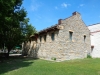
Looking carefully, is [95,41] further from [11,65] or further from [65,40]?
[11,65]

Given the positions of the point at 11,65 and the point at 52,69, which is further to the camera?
the point at 11,65

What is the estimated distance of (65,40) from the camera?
64.4 ft

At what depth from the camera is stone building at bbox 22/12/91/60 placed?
19078 mm

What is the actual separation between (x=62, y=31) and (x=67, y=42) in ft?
5.95

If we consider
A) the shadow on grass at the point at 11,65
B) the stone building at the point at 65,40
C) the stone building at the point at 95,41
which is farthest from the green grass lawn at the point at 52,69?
the stone building at the point at 95,41

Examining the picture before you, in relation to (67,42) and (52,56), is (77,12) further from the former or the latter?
(52,56)

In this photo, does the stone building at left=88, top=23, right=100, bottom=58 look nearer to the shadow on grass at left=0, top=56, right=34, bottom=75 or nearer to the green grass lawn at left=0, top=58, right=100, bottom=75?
the green grass lawn at left=0, top=58, right=100, bottom=75

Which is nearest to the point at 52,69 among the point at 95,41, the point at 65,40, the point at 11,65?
the point at 11,65

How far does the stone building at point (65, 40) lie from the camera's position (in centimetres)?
1908

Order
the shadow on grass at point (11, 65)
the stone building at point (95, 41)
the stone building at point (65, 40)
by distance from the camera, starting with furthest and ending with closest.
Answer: the stone building at point (95, 41), the stone building at point (65, 40), the shadow on grass at point (11, 65)

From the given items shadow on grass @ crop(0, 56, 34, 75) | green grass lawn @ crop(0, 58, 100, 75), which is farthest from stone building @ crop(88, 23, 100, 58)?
shadow on grass @ crop(0, 56, 34, 75)

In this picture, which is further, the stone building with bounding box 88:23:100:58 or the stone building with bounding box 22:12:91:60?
the stone building with bounding box 88:23:100:58

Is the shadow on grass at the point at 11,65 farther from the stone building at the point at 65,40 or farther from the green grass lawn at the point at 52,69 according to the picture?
the stone building at the point at 65,40

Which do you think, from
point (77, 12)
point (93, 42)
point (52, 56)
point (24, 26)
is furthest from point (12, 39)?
point (93, 42)
